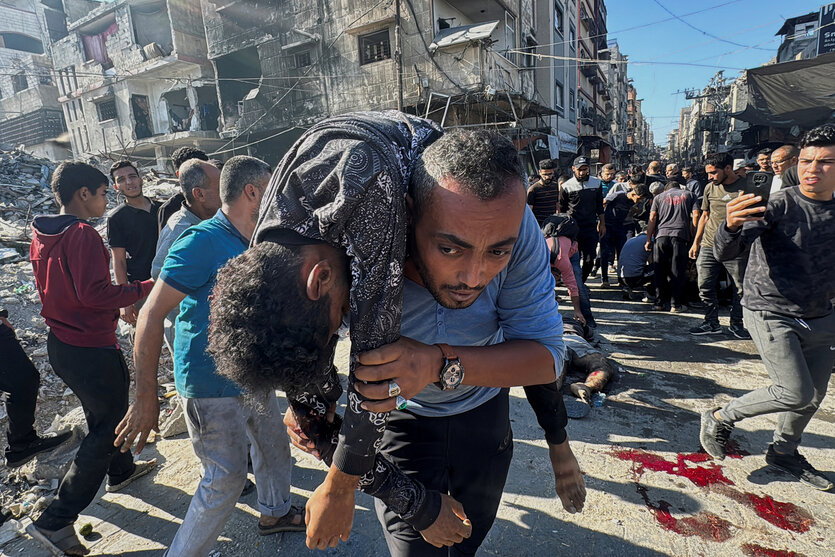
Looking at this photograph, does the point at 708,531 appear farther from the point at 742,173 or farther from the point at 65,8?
the point at 65,8

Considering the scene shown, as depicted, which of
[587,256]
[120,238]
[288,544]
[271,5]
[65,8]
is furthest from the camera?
[65,8]

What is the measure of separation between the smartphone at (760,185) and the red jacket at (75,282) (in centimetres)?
380

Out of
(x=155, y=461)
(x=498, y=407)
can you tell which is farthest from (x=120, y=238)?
(x=498, y=407)

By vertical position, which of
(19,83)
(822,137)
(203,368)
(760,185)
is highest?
(19,83)

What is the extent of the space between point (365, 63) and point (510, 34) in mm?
6374

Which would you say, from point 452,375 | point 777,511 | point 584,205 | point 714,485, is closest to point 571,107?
point 584,205

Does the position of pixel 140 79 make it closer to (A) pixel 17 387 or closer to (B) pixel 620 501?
(A) pixel 17 387

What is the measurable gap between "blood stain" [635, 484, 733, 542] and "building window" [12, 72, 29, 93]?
3812cm

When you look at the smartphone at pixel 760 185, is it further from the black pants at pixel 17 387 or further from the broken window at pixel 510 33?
the broken window at pixel 510 33

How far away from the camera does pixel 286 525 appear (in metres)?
2.41

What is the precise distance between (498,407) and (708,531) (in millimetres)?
1706

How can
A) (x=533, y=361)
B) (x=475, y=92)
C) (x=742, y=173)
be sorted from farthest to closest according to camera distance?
(x=475, y=92), (x=742, y=173), (x=533, y=361)

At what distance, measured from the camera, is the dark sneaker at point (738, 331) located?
5.11m

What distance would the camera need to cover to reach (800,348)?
2559 mm
